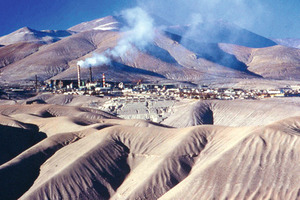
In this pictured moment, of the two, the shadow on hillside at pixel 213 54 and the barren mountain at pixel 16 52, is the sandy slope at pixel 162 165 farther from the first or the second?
the shadow on hillside at pixel 213 54

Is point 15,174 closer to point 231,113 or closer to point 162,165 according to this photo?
point 162,165

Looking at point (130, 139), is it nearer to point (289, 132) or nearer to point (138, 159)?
point (138, 159)

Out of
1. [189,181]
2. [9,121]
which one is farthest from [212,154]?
[9,121]

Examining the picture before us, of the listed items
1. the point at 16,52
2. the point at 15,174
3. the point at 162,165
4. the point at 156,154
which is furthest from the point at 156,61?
the point at 162,165

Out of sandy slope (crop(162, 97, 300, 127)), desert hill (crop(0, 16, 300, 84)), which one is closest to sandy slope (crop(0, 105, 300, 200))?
sandy slope (crop(162, 97, 300, 127))

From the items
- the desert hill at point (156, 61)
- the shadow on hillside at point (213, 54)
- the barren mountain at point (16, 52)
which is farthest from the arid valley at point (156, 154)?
the shadow on hillside at point (213, 54)
